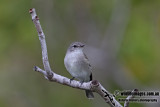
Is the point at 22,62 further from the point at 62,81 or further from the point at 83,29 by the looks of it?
the point at 62,81

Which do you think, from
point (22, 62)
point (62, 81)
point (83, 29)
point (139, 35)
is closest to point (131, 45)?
point (139, 35)

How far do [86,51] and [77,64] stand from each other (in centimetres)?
229

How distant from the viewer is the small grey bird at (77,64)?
751cm

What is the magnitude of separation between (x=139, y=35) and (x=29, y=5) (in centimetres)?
278

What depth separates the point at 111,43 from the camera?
1000 centimetres

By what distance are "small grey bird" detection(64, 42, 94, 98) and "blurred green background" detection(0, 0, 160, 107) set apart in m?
1.62

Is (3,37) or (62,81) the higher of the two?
(3,37)

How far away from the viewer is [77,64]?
755cm

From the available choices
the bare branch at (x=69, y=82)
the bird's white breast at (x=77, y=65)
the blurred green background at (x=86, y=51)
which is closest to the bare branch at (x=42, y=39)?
the bare branch at (x=69, y=82)

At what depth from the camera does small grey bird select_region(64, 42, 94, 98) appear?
751 centimetres

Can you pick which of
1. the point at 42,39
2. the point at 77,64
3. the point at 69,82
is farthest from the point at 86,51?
the point at 42,39

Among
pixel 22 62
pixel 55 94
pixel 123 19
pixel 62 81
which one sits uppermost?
pixel 123 19

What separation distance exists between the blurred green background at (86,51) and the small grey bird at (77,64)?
1620 millimetres

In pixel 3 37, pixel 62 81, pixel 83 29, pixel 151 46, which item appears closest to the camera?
pixel 62 81
